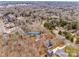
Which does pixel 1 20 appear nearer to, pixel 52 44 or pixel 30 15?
pixel 30 15

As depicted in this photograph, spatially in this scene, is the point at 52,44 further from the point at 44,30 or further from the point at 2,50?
the point at 2,50

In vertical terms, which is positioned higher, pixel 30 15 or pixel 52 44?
pixel 30 15

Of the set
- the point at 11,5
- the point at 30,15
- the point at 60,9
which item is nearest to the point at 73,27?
the point at 60,9

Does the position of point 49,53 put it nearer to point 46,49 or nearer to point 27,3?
point 46,49

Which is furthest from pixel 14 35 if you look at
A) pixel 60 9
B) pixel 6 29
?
pixel 60 9

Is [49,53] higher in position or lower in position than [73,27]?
lower

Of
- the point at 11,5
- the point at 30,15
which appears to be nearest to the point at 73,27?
the point at 30,15

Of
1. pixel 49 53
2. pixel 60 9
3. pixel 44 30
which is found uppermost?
pixel 60 9
